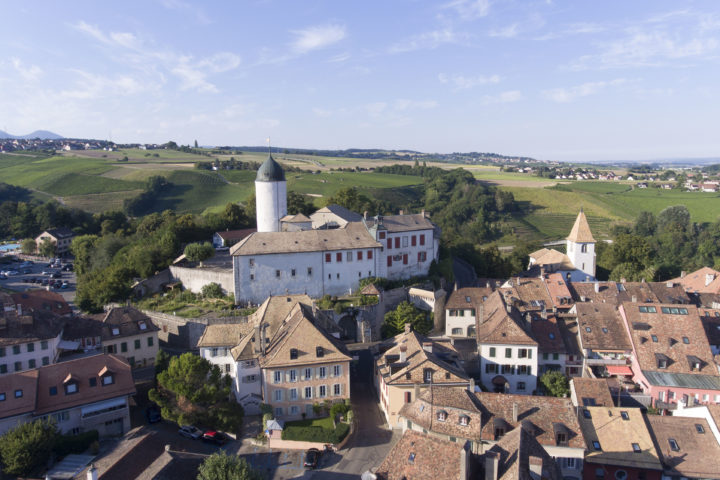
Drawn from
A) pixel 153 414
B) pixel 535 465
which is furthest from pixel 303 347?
pixel 535 465

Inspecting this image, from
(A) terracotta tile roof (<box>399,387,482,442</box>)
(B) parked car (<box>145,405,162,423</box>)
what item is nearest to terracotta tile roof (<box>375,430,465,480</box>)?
(A) terracotta tile roof (<box>399,387,482,442</box>)

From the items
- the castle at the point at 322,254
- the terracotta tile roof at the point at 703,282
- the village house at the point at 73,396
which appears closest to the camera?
the village house at the point at 73,396

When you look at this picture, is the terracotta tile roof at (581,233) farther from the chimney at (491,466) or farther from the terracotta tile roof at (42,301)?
the terracotta tile roof at (42,301)

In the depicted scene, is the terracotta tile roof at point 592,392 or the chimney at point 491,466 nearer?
the chimney at point 491,466

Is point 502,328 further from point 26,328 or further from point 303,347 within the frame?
point 26,328

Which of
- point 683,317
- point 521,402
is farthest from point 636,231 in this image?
point 521,402

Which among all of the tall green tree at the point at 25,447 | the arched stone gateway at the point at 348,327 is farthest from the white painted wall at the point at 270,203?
the tall green tree at the point at 25,447
